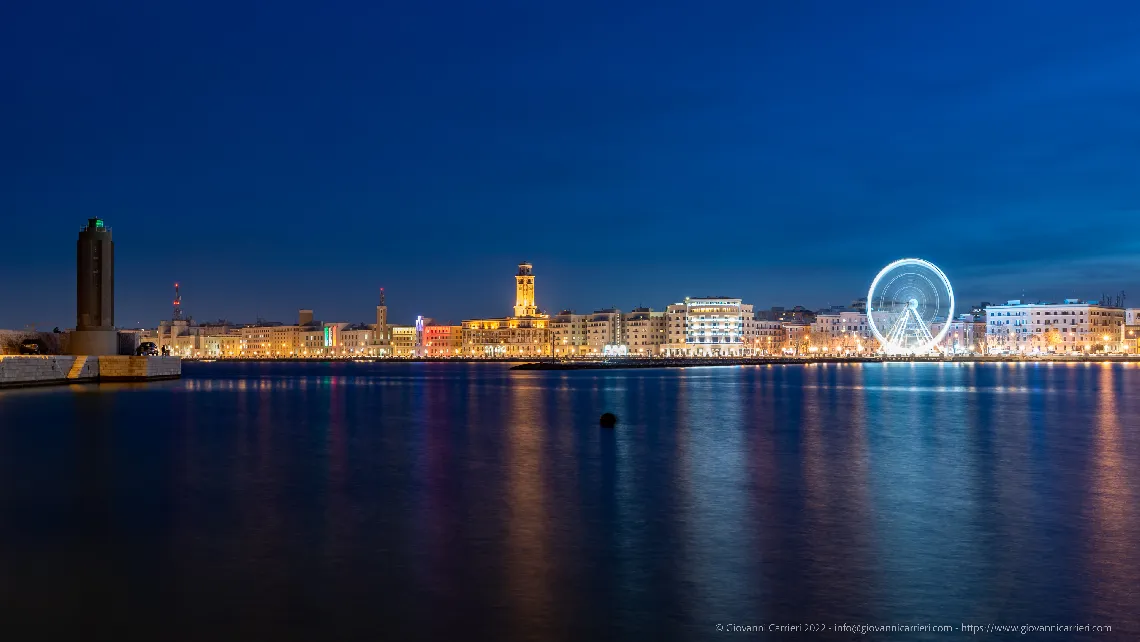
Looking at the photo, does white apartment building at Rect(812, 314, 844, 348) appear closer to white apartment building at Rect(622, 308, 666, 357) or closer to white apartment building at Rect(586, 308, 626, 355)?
white apartment building at Rect(622, 308, 666, 357)

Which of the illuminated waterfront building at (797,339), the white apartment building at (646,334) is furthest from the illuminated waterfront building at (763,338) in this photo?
the white apartment building at (646,334)

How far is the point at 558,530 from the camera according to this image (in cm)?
1370

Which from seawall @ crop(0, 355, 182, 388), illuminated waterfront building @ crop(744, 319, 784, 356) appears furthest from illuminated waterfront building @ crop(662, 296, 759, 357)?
seawall @ crop(0, 355, 182, 388)

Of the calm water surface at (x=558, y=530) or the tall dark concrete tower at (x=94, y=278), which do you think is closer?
the calm water surface at (x=558, y=530)

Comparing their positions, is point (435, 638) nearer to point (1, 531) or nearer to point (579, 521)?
point (579, 521)

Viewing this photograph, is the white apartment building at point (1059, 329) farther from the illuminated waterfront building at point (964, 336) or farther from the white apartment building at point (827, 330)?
the white apartment building at point (827, 330)

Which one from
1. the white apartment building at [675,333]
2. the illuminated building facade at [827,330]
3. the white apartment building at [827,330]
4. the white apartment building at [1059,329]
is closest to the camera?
the white apartment building at [1059,329]

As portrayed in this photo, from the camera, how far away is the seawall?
5025cm

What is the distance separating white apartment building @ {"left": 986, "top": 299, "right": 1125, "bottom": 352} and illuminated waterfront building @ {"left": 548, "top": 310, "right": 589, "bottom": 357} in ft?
217

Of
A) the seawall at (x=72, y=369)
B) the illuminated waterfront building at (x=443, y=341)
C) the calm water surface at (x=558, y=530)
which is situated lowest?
the calm water surface at (x=558, y=530)

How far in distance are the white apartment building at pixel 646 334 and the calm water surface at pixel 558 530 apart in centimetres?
12702

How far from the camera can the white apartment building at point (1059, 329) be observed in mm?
147000

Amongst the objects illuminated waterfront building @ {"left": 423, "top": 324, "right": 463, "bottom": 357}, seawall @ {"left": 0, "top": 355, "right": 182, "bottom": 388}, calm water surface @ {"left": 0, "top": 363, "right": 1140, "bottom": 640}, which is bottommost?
calm water surface @ {"left": 0, "top": 363, "right": 1140, "bottom": 640}

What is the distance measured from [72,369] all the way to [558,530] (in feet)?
164
